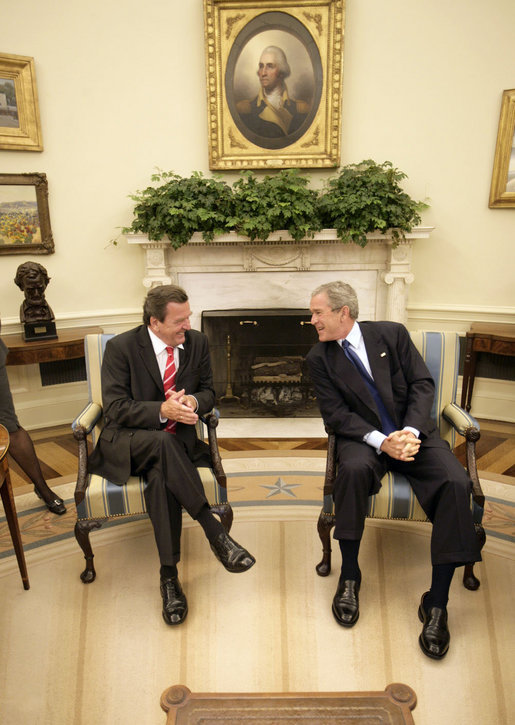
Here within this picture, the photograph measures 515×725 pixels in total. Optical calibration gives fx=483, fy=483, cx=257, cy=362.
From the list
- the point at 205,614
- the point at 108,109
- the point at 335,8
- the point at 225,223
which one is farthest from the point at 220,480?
the point at 335,8

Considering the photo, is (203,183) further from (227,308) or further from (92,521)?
(92,521)

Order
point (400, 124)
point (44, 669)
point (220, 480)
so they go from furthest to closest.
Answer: point (400, 124) → point (220, 480) → point (44, 669)

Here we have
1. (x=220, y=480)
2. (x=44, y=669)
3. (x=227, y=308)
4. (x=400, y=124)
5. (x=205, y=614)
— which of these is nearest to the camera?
(x=44, y=669)

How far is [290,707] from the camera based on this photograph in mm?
1704

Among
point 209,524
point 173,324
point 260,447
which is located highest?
point 173,324

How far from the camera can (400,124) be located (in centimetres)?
421

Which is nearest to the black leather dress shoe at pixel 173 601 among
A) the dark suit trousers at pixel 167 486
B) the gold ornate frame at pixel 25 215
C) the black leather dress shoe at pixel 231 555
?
the dark suit trousers at pixel 167 486

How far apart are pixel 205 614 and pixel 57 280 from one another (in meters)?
3.29

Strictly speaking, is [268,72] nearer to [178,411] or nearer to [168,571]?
[178,411]

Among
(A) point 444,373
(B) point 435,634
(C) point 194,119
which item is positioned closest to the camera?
(B) point 435,634

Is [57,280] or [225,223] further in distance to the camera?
[57,280]

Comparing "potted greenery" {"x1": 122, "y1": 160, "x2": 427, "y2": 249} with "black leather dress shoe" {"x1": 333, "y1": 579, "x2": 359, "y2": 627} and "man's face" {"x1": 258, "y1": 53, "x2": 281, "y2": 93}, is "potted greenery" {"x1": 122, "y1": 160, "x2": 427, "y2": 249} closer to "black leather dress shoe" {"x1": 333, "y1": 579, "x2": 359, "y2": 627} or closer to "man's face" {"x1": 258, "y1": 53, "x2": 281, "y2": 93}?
"man's face" {"x1": 258, "y1": 53, "x2": 281, "y2": 93}

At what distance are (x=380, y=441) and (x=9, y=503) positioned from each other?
1.71m

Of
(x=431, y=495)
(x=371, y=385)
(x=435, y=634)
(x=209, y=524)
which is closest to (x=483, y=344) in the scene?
(x=371, y=385)
